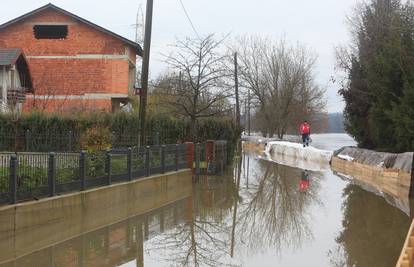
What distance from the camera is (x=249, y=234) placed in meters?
12.4

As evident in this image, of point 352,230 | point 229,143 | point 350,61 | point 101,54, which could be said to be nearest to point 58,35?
point 101,54

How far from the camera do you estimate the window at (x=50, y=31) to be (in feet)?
117

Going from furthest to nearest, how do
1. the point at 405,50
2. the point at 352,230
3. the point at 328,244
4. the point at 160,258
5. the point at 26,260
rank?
the point at 405,50 → the point at 352,230 → the point at 328,244 → the point at 160,258 → the point at 26,260

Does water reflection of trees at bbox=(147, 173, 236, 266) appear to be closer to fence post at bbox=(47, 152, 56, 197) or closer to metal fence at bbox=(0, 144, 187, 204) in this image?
metal fence at bbox=(0, 144, 187, 204)

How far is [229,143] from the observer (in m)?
31.1

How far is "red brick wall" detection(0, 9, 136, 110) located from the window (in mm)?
351

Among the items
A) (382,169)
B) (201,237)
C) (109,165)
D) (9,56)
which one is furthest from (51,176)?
(9,56)

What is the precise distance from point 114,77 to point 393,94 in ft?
54.3

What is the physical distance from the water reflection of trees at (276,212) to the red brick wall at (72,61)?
A: 41.2 feet

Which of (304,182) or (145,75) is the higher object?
(145,75)

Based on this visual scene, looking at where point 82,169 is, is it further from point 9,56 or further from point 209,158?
point 9,56

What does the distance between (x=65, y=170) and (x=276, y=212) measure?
20.7 feet

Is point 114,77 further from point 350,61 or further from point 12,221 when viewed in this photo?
point 12,221

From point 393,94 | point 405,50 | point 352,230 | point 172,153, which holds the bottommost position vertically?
point 352,230
